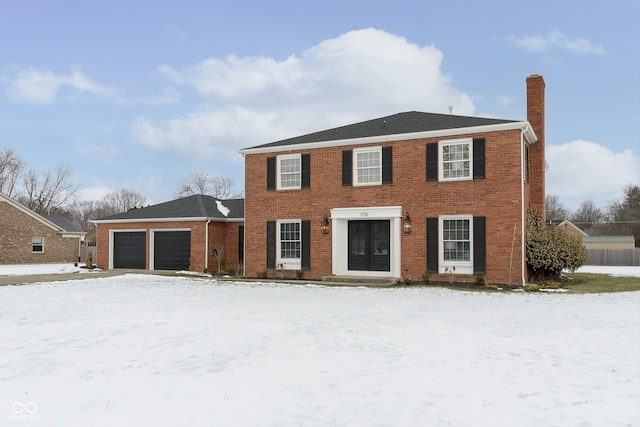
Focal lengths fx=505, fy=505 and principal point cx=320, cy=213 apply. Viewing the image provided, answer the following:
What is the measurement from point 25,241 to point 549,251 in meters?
34.1

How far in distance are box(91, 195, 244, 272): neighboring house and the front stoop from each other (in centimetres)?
602

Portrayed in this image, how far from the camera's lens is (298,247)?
20.0 metres

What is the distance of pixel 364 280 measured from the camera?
18031 mm

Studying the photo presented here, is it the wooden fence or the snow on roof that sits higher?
the snow on roof

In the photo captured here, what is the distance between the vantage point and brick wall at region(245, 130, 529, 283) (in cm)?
1648

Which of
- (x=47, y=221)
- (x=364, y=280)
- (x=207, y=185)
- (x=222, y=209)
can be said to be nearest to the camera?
(x=364, y=280)

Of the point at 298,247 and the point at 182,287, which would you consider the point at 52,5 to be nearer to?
the point at 182,287

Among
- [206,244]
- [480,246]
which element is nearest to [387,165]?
[480,246]

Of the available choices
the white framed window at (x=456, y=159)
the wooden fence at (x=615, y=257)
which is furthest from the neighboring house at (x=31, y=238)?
the wooden fence at (x=615, y=257)

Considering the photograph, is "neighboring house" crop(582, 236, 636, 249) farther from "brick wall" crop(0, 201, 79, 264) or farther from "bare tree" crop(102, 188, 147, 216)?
"bare tree" crop(102, 188, 147, 216)

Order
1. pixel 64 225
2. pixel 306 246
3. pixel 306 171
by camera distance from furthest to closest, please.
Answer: pixel 64 225, pixel 306 171, pixel 306 246

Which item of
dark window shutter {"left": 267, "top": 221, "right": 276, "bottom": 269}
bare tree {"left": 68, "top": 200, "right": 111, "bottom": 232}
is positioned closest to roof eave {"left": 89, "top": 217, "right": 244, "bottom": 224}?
dark window shutter {"left": 267, "top": 221, "right": 276, "bottom": 269}

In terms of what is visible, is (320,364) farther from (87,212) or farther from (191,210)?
(87,212)

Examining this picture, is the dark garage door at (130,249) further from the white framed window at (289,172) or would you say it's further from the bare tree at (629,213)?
the bare tree at (629,213)
